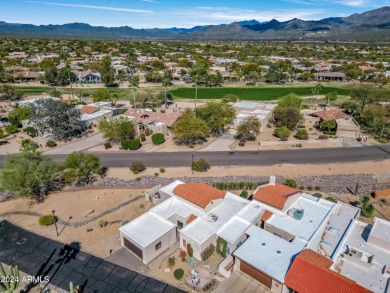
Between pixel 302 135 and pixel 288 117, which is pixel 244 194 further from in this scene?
pixel 288 117

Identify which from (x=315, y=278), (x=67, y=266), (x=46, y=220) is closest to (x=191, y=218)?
(x=67, y=266)

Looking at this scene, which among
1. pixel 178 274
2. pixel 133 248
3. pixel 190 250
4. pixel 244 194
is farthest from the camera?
pixel 244 194

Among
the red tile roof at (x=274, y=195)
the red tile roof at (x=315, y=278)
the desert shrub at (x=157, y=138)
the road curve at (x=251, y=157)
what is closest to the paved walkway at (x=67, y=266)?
the red tile roof at (x=315, y=278)

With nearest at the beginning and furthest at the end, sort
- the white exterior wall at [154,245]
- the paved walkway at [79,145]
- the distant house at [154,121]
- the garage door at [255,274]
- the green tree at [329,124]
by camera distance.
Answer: the garage door at [255,274]
the white exterior wall at [154,245]
the paved walkway at [79,145]
the distant house at [154,121]
the green tree at [329,124]

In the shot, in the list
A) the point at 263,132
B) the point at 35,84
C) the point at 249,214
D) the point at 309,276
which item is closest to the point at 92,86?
the point at 35,84

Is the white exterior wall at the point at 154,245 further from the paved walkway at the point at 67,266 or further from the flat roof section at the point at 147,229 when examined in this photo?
the paved walkway at the point at 67,266

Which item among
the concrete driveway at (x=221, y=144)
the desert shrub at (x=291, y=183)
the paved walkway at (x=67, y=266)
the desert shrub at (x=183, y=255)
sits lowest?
the paved walkway at (x=67, y=266)

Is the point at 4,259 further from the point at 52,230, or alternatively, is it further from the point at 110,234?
the point at 110,234
